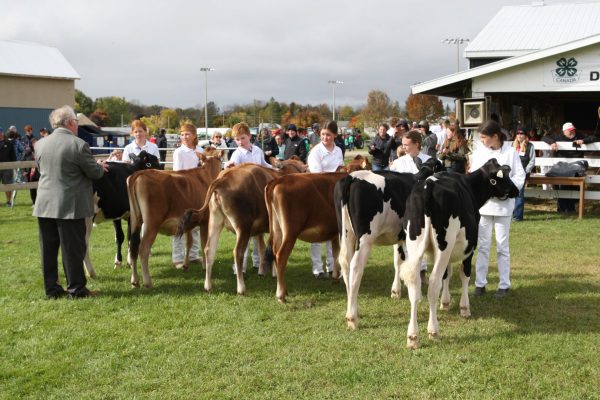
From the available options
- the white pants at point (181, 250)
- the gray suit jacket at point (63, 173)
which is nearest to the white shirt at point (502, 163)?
the white pants at point (181, 250)

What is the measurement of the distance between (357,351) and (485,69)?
11.5m

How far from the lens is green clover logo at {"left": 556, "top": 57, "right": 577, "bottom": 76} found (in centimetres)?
1499

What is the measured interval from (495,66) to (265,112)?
3025 inches

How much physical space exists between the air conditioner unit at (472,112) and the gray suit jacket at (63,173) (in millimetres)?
10214

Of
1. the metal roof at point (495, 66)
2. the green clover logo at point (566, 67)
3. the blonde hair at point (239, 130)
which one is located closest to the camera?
the blonde hair at point (239, 130)

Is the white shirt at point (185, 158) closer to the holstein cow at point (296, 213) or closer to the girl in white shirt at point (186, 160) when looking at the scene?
the girl in white shirt at point (186, 160)

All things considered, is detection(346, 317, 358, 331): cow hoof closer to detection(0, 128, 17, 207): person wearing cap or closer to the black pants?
the black pants

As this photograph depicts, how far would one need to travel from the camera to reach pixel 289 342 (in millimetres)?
5902

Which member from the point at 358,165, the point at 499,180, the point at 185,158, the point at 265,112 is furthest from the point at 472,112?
the point at 265,112

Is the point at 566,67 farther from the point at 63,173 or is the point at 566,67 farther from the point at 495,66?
the point at 63,173

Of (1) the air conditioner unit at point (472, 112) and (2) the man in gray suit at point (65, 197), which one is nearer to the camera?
(2) the man in gray suit at point (65, 197)

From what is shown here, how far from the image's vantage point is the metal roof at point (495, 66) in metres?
14.5

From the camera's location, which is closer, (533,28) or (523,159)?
(523,159)

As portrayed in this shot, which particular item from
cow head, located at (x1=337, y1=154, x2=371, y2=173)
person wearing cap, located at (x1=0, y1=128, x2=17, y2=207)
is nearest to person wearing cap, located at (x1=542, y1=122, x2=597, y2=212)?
cow head, located at (x1=337, y1=154, x2=371, y2=173)
